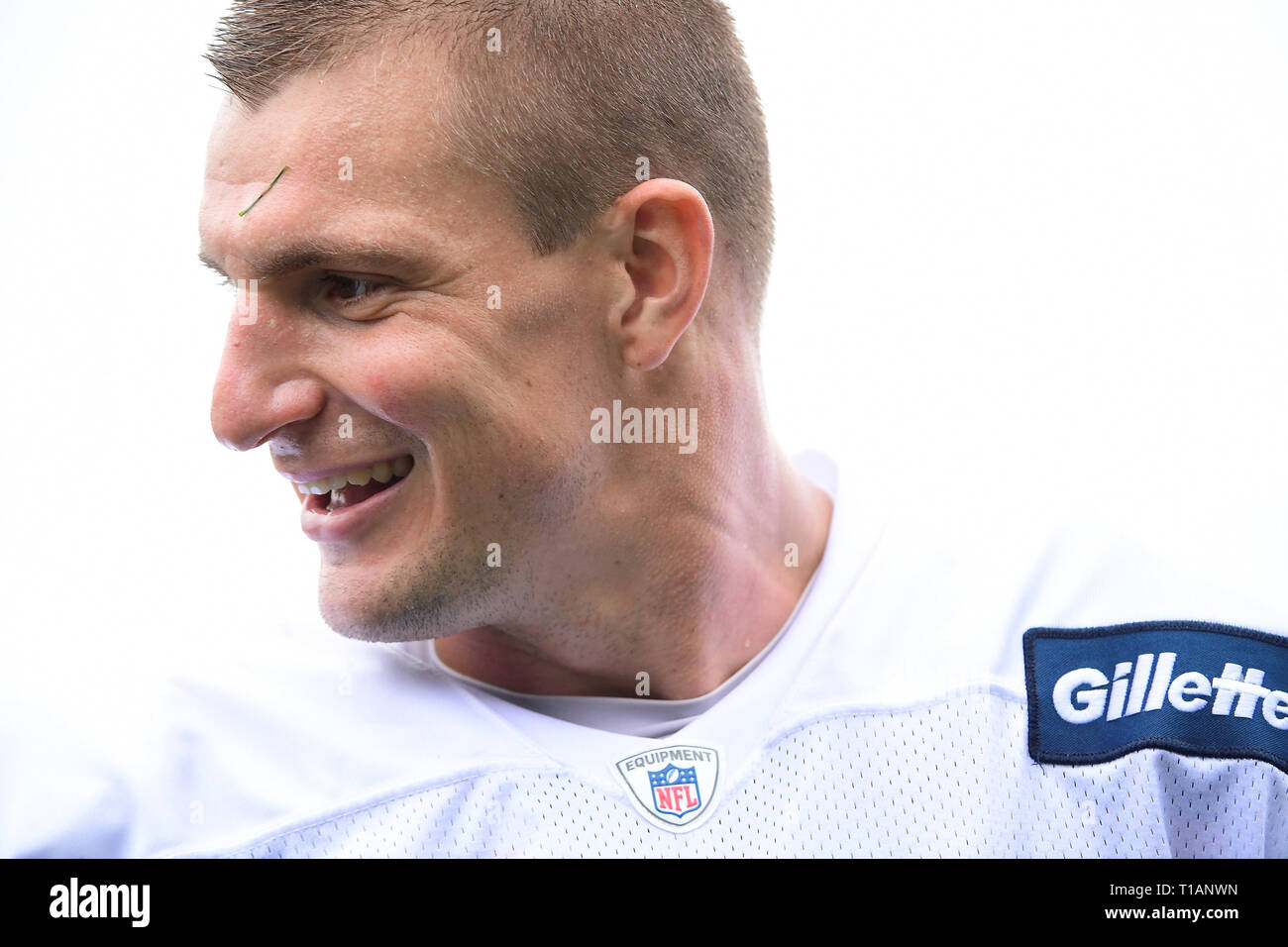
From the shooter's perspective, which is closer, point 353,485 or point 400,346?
point 400,346

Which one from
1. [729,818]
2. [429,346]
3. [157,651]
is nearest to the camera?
[429,346]

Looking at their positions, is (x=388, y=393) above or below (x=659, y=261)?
below

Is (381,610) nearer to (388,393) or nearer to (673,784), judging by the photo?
(388,393)

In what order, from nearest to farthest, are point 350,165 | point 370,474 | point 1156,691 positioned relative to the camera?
point 350,165, point 370,474, point 1156,691

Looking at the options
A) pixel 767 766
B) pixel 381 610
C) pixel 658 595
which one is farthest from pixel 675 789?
pixel 381 610

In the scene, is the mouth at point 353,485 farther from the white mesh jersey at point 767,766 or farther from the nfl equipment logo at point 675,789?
the nfl equipment logo at point 675,789

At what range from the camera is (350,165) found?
4.43ft

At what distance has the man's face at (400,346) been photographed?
136 cm

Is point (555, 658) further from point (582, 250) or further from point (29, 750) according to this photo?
point (29, 750)

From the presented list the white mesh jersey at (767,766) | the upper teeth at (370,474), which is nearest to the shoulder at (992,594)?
the white mesh jersey at (767,766)

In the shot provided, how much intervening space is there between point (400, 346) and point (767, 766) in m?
0.61
